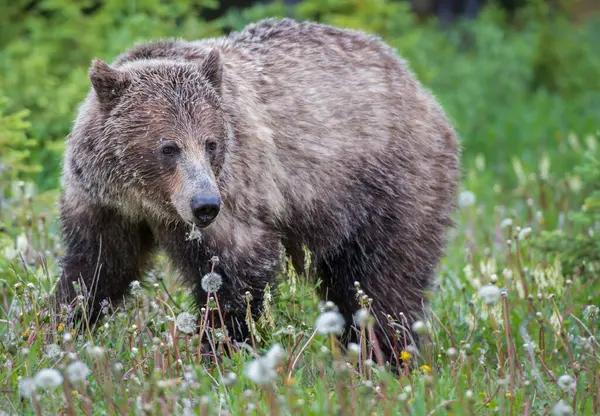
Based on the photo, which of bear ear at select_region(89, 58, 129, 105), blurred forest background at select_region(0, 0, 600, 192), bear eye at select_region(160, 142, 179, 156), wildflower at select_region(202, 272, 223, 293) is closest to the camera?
wildflower at select_region(202, 272, 223, 293)

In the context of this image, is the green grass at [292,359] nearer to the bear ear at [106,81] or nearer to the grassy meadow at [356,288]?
the grassy meadow at [356,288]

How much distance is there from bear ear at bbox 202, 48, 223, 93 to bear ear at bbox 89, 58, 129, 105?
41 centimetres

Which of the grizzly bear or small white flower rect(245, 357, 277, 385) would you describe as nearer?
small white flower rect(245, 357, 277, 385)

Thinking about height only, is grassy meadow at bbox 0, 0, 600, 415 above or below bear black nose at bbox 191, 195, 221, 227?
below

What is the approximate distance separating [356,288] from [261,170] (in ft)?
2.76

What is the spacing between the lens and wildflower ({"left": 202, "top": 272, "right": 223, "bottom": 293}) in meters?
4.68

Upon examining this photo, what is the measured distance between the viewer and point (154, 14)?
9.75 metres

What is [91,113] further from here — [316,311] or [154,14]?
[154,14]

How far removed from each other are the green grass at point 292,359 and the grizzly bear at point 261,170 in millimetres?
253

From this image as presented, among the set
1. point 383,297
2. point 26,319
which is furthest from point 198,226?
point 383,297

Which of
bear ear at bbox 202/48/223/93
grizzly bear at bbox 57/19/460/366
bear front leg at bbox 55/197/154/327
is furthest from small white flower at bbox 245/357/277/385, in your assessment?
bear ear at bbox 202/48/223/93

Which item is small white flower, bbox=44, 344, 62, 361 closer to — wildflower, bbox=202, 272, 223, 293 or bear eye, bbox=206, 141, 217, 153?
wildflower, bbox=202, 272, 223, 293

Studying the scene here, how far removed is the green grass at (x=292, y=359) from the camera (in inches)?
148

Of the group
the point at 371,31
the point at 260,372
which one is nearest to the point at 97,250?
the point at 260,372
